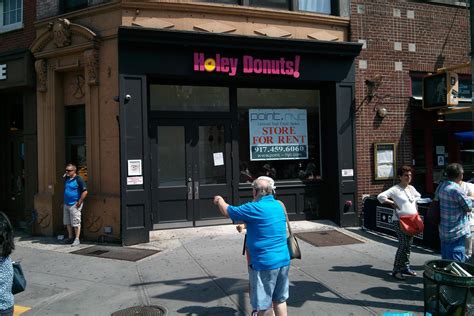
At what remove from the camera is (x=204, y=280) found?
6039 mm

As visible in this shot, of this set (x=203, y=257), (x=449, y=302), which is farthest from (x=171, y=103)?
(x=449, y=302)

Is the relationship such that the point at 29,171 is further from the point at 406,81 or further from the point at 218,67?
the point at 406,81

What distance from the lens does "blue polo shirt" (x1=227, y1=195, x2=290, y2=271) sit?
12.7 ft

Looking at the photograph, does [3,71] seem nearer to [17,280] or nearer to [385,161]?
[17,280]

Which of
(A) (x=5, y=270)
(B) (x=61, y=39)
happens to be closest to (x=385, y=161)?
(B) (x=61, y=39)

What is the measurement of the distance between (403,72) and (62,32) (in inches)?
330

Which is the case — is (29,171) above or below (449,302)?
above

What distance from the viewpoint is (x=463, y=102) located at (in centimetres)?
1073

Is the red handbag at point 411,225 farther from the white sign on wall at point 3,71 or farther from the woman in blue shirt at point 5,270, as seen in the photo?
the white sign on wall at point 3,71

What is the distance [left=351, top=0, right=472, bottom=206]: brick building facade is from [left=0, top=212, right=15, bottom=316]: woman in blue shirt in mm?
8189

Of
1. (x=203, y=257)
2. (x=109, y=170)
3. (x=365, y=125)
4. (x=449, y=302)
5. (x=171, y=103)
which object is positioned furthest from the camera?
(x=365, y=125)

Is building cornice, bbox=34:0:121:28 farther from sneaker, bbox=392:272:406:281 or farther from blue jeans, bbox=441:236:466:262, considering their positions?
blue jeans, bbox=441:236:466:262

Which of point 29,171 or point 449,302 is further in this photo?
point 29,171

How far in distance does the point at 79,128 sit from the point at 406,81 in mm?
8328
